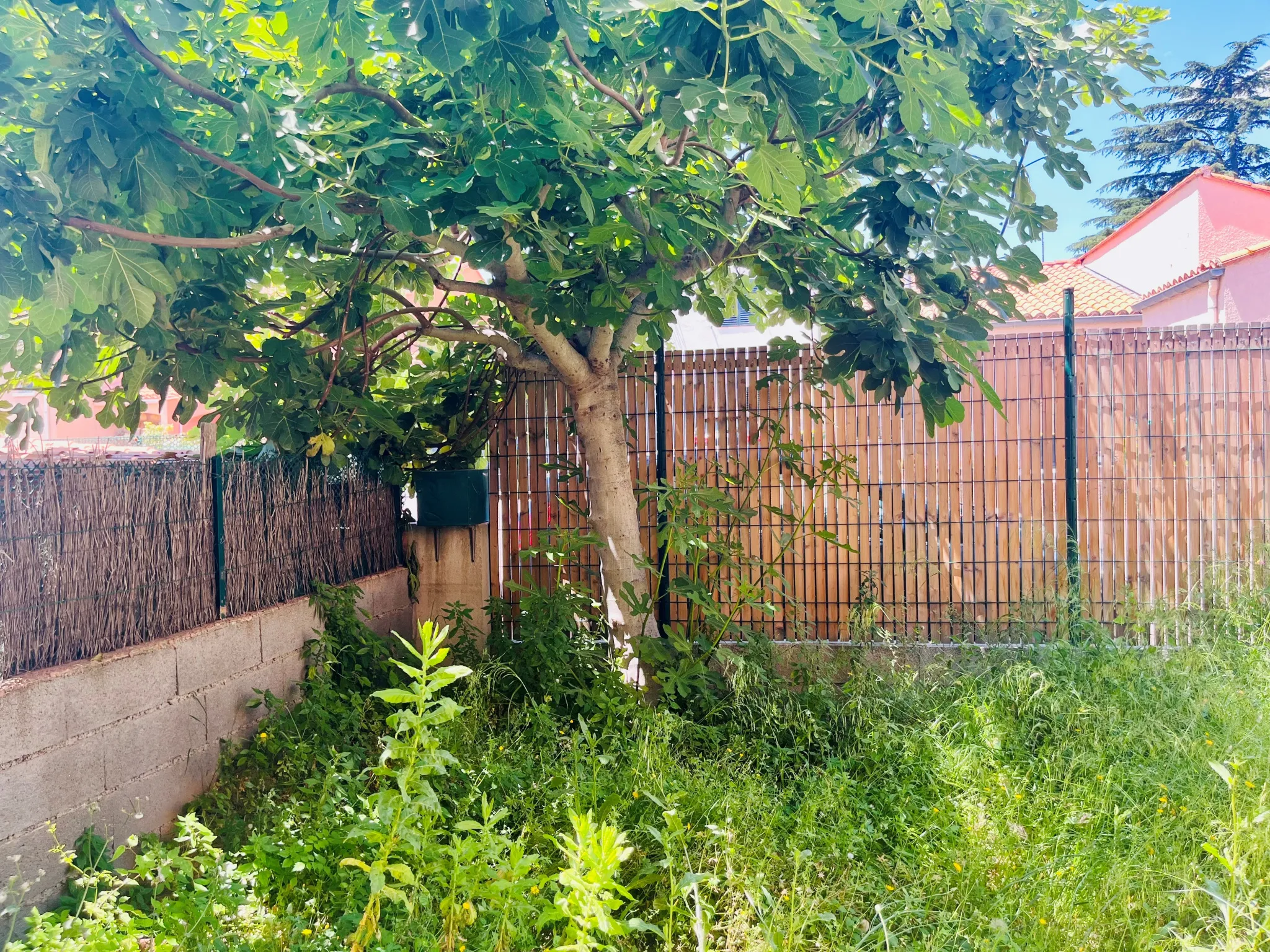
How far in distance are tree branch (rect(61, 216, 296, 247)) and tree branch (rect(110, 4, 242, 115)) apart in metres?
0.43

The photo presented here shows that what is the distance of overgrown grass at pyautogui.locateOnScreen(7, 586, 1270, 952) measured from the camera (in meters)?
2.50

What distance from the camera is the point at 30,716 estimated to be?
274cm

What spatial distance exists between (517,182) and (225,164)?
38.5 inches

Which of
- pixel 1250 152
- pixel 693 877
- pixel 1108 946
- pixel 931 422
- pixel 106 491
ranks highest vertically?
pixel 1250 152

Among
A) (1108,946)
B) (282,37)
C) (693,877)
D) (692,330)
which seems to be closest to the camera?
(693,877)

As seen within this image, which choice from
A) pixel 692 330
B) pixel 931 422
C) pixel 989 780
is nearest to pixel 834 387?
pixel 931 422

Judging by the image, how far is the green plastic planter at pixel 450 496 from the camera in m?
5.48

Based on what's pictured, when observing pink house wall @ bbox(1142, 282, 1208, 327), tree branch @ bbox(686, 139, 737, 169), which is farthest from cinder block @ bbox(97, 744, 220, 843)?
pink house wall @ bbox(1142, 282, 1208, 327)

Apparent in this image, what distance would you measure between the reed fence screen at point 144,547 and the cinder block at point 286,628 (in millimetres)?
81

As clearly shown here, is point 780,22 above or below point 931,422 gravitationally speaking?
above

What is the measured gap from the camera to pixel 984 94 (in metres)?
3.87

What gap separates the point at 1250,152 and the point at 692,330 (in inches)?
913

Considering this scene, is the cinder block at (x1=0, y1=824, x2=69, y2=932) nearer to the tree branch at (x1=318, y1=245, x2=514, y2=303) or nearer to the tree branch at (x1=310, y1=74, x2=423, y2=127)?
the tree branch at (x1=310, y1=74, x2=423, y2=127)

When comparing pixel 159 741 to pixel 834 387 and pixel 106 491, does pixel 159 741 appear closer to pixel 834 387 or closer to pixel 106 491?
pixel 106 491
